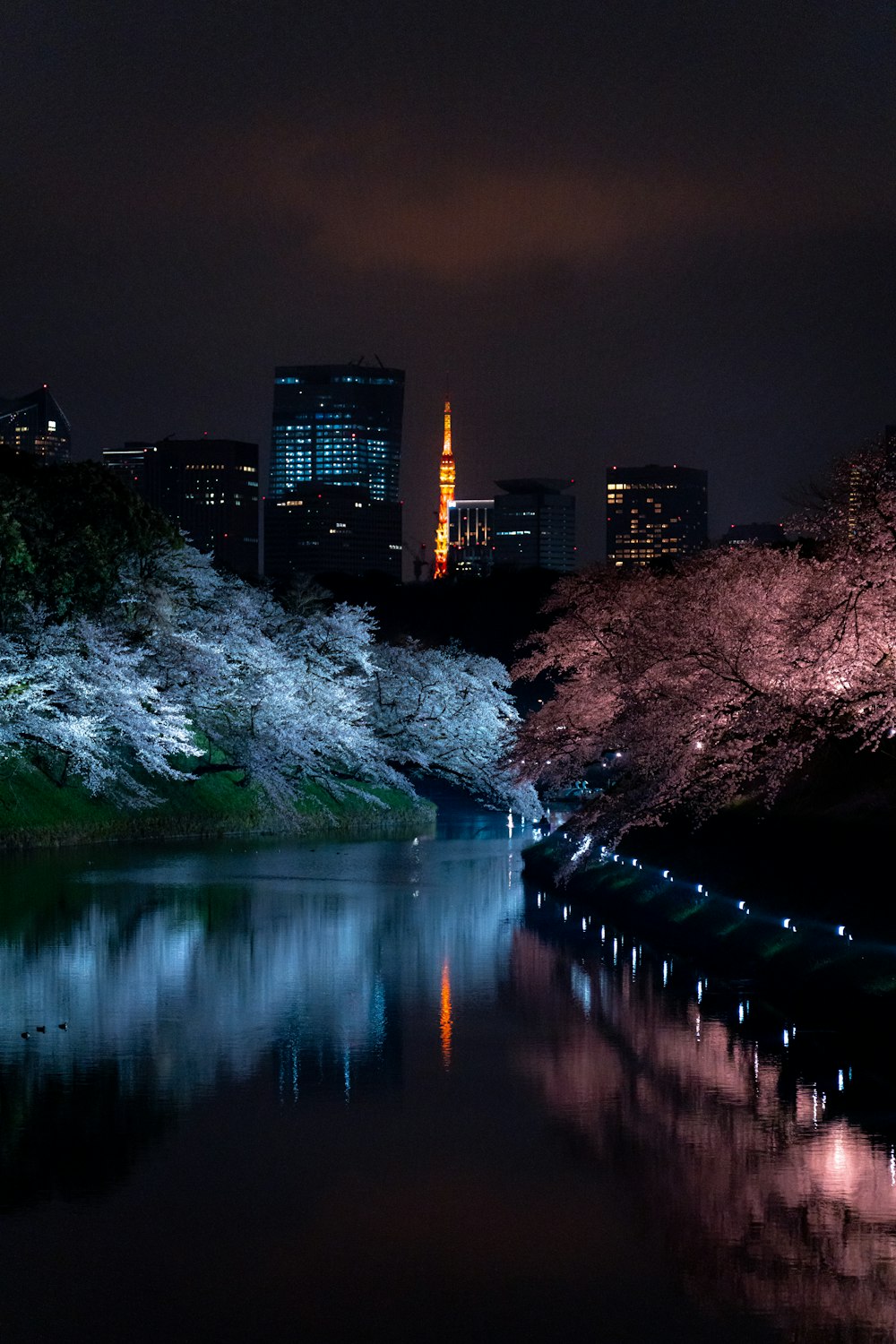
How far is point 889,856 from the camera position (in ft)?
77.0

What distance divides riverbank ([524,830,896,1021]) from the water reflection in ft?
3.80

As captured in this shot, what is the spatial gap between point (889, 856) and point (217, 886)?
17.2m

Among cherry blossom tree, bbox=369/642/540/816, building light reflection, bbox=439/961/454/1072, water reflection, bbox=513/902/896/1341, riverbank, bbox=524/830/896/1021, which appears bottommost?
building light reflection, bbox=439/961/454/1072

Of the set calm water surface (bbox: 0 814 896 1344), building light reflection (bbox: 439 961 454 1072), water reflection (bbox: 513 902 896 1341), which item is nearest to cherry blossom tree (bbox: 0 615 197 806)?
calm water surface (bbox: 0 814 896 1344)

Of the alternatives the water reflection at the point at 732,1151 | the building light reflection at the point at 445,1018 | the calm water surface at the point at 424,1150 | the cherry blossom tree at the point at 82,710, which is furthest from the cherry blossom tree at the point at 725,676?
the cherry blossom tree at the point at 82,710

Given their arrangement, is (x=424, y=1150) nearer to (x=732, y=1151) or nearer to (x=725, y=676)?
(x=732, y=1151)

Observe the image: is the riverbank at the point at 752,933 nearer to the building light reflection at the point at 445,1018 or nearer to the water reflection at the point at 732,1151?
the water reflection at the point at 732,1151

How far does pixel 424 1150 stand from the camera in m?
14.1

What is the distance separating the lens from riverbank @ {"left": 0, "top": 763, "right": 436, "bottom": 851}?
43969 mm

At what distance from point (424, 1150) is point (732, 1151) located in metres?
2.75

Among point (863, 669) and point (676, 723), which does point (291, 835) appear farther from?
point (863, 669)

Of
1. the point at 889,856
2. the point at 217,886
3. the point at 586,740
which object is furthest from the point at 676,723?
the point at 217,886

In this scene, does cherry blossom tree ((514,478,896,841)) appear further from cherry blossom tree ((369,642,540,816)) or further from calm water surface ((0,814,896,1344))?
cherry blossom tree ((369,642,540,816))

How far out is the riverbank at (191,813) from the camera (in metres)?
44.0
